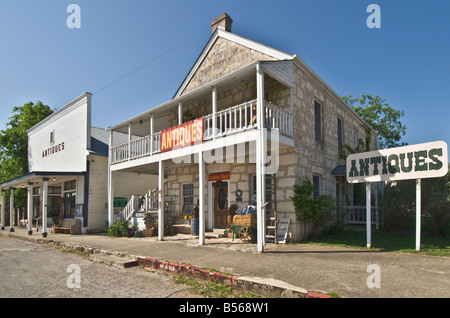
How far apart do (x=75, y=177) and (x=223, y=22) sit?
40.2 feet

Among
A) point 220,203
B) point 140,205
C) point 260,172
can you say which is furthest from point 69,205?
point 260,172

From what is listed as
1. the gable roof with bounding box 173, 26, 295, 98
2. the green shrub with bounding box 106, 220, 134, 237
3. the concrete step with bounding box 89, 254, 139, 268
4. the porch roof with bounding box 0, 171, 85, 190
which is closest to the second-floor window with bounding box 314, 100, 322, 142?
the gable roof with bounding box 173, 26, 295, 98

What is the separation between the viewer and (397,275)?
5.44 metres

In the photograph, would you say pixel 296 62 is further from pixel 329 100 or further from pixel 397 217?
pixel 397 217

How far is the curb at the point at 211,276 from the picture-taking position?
4551 mm

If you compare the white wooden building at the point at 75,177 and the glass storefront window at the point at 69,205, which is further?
the glass storefront window at the point at 69,205

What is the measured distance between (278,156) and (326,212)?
290 centimetres

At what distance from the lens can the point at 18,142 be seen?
25172 millimetres

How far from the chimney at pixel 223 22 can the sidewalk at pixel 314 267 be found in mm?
10102

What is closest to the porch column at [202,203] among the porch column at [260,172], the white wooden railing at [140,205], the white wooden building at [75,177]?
the porch column at [260,172]

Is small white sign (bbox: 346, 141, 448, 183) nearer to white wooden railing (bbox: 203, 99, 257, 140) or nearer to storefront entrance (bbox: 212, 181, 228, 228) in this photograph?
white wooden railing (bbox: 203, 99, 257, 140)

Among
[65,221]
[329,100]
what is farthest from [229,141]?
[65,221]

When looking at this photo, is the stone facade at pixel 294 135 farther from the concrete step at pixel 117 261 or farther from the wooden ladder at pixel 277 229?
the concrete step at pixel 117 261

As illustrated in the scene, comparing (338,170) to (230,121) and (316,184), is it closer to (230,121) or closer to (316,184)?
(316,184)
